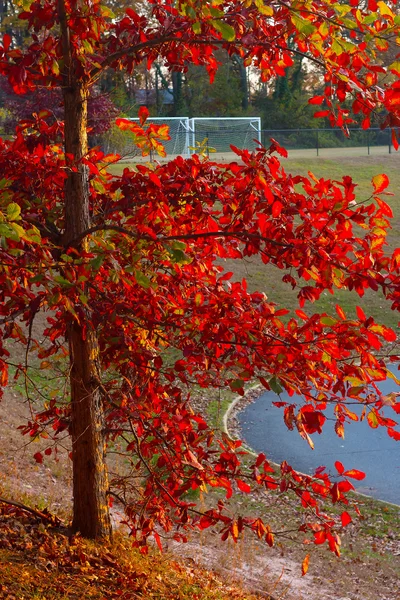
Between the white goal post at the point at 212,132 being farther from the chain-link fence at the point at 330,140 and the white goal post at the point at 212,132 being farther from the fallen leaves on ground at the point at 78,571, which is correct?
the fallen leaves on ground at the point at 78,571

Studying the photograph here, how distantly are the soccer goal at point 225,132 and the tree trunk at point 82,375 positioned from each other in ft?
95.8

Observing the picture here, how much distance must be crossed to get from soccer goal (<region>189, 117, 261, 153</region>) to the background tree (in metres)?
29.3

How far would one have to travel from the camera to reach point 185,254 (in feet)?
13.2

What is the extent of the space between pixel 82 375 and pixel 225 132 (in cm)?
3224

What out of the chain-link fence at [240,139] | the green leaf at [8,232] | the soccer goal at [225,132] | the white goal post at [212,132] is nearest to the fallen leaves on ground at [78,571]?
the green leaf at [8,232]

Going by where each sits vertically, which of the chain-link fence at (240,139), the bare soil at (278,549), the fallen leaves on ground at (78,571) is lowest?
the bare soil at (278,549)

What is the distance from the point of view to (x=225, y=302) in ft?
13.4

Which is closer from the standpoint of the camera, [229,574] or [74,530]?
[74,530]

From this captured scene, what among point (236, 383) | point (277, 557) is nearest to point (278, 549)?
point (277, 557)

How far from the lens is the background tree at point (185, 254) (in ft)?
11.7

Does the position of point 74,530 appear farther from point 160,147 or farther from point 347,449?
point 347,449

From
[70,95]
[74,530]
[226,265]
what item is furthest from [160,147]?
[226,265]

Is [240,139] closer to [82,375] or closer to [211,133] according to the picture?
[211,133]

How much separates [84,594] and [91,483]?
781 millimetres
